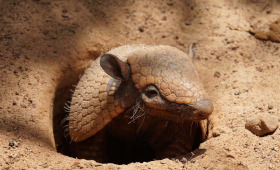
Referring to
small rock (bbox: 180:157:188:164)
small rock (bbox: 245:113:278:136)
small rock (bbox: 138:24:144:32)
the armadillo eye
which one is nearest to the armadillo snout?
the armadillo eye

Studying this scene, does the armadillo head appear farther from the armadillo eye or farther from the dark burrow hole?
the dark burrow hole

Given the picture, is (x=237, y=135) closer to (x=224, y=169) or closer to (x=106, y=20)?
(x=224, y=169)

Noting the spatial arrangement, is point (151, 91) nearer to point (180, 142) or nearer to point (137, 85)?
point (137, 85)

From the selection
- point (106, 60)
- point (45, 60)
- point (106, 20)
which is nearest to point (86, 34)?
point (106, 20)

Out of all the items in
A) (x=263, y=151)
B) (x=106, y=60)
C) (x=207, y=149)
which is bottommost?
(x=207, y=149)

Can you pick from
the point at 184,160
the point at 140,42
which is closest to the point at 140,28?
the point at 140,42

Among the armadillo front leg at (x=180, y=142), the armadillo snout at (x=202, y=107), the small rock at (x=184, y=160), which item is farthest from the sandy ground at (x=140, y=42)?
the armadillo snout at (x=202, y=107)
